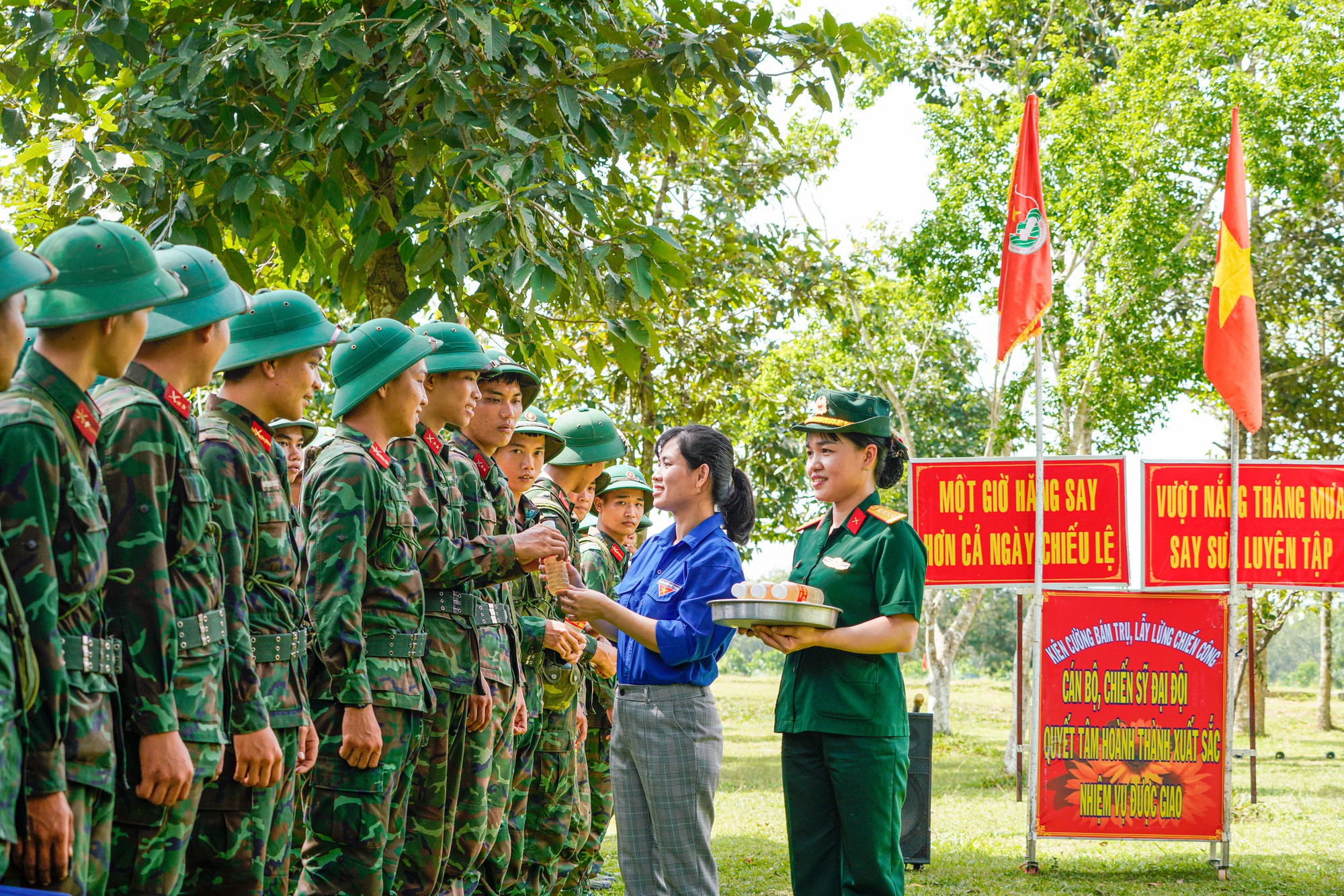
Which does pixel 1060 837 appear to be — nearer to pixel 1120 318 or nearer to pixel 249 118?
pixel 249 118

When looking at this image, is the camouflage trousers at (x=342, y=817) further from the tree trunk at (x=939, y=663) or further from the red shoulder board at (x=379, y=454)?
the tree trunk at (x=939, y=663)

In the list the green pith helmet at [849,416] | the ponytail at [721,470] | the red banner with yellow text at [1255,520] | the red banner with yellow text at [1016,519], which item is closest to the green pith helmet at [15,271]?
the ponytail at [721,470]

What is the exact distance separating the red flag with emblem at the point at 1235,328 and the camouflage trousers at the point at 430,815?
5.84m

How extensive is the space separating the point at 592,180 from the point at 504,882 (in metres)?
2.77

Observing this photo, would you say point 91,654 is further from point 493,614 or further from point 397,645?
point 493,614

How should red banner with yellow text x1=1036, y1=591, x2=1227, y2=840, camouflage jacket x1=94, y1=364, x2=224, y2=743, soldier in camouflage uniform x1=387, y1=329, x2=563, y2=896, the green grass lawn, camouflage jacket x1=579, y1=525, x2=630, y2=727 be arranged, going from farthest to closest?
red banner with yellow text x1=1036, y1=591, x2=1227, y2=840 → the green grass lawn → camouflage jacket x1=579, y1=525, x2=630, y2=727 → soldier in camouflage uniform x1=387, y1=329, x2=563, y2=896 → camouflage jacket x1=94, y1=364, x2=224, y2=743

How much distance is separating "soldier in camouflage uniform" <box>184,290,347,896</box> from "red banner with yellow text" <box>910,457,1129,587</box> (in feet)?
18.4

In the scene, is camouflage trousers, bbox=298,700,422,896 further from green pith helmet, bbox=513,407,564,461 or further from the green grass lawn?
the green grass lawn

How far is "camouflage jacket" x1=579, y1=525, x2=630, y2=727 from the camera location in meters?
6.14

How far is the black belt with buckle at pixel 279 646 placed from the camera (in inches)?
116

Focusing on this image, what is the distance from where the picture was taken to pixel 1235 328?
7.81 metres

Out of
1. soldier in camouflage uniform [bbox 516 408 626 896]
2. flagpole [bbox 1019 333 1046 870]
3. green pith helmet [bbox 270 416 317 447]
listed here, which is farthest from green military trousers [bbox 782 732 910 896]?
flagpole [bbox 1019 333 1046 870]

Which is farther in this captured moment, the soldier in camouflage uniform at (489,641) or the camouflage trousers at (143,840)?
the soldier in camouflage uniform at (489,641)

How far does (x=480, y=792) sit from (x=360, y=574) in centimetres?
95
